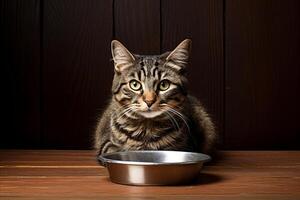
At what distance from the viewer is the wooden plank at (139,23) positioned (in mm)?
1926

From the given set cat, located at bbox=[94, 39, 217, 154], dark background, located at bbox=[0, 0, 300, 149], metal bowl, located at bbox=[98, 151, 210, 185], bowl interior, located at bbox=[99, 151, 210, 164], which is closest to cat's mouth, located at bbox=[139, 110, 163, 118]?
cat, located at bbox=[94, 39, 217, 154]

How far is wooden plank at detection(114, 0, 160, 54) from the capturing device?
1926mm

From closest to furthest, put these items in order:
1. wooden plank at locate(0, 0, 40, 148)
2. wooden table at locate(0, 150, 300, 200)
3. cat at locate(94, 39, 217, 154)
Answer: wooden table at locate(0, 150, 300, 200) → cat at locate(94, 39, 217, 154) → wooden plank at locate(0, 0, 40, 148)

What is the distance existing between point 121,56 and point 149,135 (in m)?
0.23

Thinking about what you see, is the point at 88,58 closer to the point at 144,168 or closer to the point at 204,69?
the point at 204,69

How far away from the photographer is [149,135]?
4.82ft

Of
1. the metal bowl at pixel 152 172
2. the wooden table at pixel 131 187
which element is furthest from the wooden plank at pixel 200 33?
the metal bowl at pixel 152 172

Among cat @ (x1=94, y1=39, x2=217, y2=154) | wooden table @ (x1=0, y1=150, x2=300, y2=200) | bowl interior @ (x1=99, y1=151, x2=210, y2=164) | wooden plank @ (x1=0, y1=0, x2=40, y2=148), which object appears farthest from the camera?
wooden plank @ (x1=0, y1=0, x2=40, y2=148)

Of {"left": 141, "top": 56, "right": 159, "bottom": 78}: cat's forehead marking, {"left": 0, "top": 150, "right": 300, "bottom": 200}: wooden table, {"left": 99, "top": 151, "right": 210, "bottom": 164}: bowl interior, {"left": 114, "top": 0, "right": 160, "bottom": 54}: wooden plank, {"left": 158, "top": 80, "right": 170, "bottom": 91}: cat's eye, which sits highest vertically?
{"left": 114, "top": 0, "right": 160, "bottom": 54}: wooden plank

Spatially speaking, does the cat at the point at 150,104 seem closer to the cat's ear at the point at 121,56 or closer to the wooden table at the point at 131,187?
the cat's ear at the point at 121,56

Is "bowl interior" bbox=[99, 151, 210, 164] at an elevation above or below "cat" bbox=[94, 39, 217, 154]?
below

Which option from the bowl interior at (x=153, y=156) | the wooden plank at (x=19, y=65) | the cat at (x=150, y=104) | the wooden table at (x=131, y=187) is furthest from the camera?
the wooden plank at (x=19, y=65)

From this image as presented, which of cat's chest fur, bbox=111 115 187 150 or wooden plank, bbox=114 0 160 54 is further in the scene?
wooden plank, bbox=114 0 160 54

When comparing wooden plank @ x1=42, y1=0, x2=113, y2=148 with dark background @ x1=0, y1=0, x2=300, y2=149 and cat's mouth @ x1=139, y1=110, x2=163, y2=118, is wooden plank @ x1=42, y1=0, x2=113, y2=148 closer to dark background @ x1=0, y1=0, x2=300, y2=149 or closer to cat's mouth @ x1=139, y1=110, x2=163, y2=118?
dark background @ x1=0, y1=0, x2=300, y2=149
